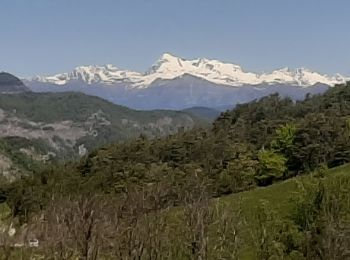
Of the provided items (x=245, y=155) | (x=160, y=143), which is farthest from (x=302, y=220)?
(x=160, y=143)

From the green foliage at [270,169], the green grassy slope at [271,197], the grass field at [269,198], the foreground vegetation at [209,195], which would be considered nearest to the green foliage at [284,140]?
the foreground vegetation at [209,195]

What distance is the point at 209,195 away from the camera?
2788 inches

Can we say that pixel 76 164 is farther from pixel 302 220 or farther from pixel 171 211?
pixel 302 220

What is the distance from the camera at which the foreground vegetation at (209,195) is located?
49.4 metres

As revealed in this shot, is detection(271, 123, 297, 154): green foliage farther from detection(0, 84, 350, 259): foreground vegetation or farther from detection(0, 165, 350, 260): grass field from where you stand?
detection(0, 165, 350, 260): grass field

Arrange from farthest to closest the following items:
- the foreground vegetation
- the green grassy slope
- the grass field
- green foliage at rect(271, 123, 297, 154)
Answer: green foliage at rect(271, 123, 297, 154) < the green grassy slope < the grass field < the foreground vegetation

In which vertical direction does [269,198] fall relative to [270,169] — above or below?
below

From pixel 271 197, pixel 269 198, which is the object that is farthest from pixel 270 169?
pixel 269 198

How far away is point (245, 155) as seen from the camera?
5384 inches

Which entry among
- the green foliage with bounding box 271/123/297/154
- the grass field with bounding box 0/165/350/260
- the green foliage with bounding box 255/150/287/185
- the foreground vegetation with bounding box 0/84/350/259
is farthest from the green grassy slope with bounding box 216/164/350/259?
the green foliage with bounding box 271/123/297/154

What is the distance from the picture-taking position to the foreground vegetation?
49.4 m

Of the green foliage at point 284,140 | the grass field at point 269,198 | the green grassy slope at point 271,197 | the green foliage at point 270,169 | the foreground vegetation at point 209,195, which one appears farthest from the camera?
the green foliage at point 284,140

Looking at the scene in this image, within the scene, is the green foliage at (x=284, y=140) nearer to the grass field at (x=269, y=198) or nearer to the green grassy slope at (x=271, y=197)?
the green grassy slope at (x=271, y=197)

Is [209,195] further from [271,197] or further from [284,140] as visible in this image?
[284,140]
